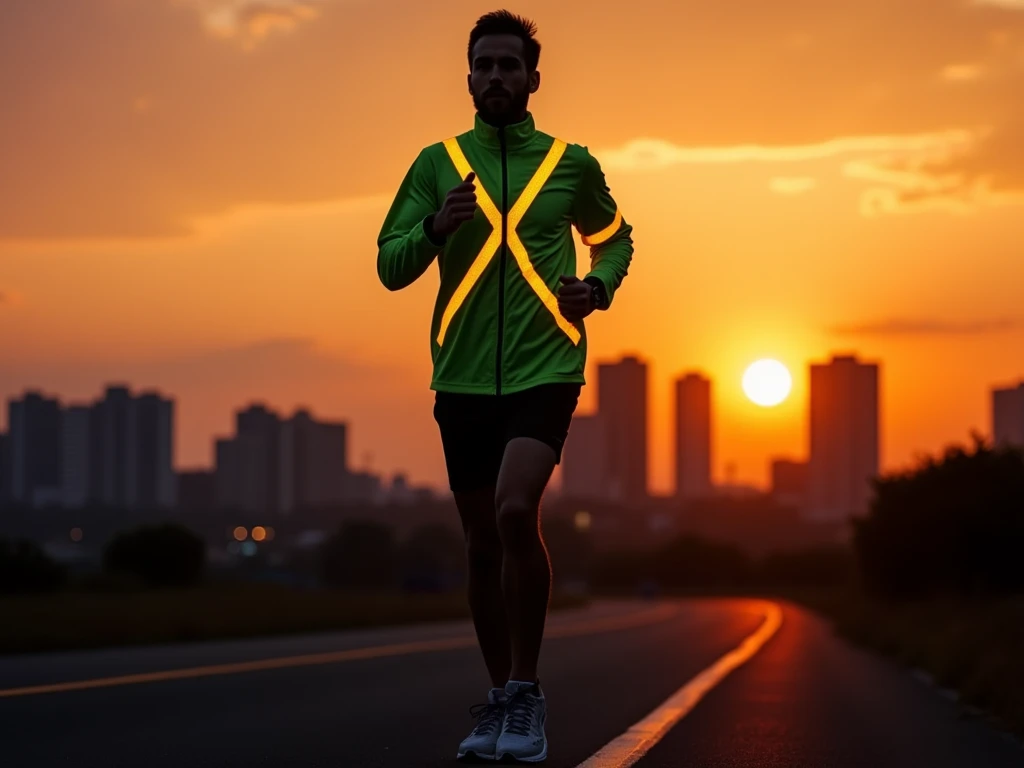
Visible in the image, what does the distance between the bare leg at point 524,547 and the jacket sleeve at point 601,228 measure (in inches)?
24.8

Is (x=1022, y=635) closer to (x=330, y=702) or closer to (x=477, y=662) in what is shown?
(x=477, y=662)

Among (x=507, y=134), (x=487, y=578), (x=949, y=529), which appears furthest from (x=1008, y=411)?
(x=507, y=134)

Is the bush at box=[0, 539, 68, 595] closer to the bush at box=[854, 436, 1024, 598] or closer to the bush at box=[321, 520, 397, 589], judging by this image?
the bush at box=[854, 436, 1024, 598]

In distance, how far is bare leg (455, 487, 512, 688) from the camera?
5879 mm

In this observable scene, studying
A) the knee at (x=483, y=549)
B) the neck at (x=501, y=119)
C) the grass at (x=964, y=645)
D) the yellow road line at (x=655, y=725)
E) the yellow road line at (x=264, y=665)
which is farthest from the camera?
the grass at (x=964, y=645)

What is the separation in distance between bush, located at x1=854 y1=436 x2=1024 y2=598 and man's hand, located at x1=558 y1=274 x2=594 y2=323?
23768 millimetres

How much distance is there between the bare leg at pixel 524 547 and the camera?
555 centimetres

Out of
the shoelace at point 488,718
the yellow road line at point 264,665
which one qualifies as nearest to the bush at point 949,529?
the yellow road line at point 264,665

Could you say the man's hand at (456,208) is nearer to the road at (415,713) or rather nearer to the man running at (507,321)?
the man running at (507,321)

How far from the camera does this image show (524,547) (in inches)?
225

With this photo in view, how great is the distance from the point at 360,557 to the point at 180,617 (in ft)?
330

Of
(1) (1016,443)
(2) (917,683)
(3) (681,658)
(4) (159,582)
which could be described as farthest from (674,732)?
(4) (159,582)

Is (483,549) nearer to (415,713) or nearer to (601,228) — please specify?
(601,228)

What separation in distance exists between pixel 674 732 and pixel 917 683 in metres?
6.94
